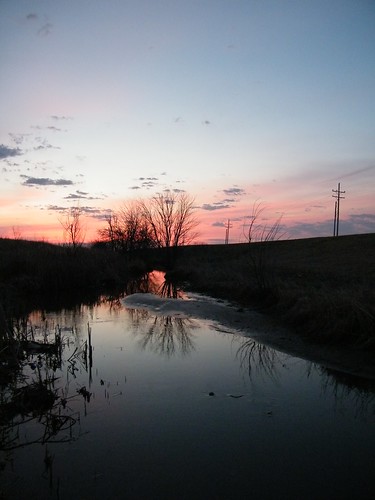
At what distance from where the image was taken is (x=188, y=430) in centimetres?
467

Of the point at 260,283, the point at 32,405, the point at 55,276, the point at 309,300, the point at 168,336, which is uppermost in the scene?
the point at 260,283

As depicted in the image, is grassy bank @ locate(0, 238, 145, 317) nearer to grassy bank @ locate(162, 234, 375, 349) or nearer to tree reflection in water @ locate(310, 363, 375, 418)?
grassy bank @ locate(162, 234, 375, 349)

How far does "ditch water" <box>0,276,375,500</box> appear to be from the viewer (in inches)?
142

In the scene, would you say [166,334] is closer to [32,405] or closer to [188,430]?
[32,405]

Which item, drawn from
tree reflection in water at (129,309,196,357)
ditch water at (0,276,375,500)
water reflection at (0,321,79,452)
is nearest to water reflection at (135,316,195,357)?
tree reflection in water at (129,309,196,357)

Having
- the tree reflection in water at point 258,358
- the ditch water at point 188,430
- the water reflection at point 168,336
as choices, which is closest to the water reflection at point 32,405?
the ditch water at point 188,430

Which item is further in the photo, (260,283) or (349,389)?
(260,283)

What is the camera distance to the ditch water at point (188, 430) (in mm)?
3605

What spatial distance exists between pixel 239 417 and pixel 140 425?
130cm

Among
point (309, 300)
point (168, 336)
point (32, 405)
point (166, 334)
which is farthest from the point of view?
point (309, 300)

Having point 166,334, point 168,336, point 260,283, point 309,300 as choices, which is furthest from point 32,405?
point 260,283

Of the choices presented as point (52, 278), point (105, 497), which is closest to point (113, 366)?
point (105, 497)

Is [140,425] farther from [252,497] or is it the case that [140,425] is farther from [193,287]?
[193,287]

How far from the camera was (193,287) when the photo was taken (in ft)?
72.1
